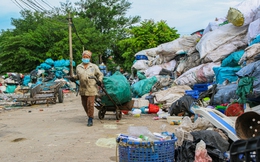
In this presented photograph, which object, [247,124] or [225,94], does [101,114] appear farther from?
[247,124]

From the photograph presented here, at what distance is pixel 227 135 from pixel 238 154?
2.11 meters

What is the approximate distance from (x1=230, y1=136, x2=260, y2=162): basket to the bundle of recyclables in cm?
108

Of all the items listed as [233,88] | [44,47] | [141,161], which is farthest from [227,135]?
[44,47]

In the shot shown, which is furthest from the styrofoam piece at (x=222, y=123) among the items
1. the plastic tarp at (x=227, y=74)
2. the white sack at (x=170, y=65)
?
the white sack at (x=170, y=65)

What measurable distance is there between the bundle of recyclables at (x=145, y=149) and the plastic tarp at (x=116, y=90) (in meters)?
4.64

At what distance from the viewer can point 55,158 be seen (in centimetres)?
475

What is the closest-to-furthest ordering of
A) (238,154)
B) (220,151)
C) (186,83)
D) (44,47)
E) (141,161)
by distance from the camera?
(238,154)
(141,161)
(220,151)
(186,83)
(44,47)

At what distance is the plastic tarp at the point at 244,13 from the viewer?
10.1 meters

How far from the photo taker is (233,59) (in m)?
9.61

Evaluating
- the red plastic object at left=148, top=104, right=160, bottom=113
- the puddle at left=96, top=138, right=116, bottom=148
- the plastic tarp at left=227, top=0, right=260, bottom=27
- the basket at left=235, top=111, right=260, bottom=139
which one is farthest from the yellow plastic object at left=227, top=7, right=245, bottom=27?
the basket at left=235, top=111, right=260, bottom=139

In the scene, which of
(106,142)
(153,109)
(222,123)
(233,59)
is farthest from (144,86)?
(222,123)

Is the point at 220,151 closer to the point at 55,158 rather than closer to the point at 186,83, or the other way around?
the point at 55,158

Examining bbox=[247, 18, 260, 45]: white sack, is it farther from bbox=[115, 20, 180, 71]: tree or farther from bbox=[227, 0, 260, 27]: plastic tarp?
bbox=[115, 20, 180, 71]: tree

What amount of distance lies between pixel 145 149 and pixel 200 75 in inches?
325
